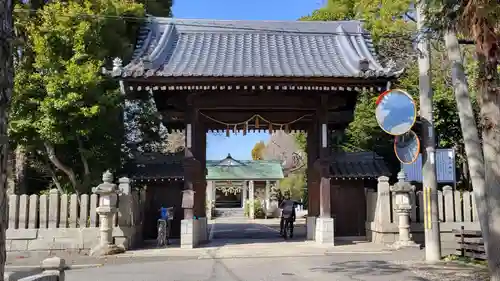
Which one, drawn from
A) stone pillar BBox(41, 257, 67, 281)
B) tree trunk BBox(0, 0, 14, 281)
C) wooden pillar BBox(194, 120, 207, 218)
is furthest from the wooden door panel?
tree trunk BBox(0, 0, 14, 281)

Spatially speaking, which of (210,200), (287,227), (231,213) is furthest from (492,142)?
(231,213)

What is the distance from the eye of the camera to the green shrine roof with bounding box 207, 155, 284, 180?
34.2 metres

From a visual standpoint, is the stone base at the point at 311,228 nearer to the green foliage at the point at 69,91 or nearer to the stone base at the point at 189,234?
the stone base at the point at 189,234

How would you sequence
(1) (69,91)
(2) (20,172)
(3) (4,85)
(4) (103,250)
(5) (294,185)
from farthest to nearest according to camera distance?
(5) (294,185) → (2) (20,172) → (1) (69,91) → (4) (103,250) → (3) (4,85)

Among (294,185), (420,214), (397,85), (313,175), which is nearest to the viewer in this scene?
(420,214)

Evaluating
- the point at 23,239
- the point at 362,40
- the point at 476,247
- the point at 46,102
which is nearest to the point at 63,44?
the point at 46,102

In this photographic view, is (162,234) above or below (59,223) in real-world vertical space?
below

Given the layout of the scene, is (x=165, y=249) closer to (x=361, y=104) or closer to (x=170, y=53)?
(x=170, y=53)

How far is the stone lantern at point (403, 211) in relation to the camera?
13.7 metres

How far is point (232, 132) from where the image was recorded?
1672cm

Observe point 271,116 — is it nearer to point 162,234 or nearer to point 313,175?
point 313,175

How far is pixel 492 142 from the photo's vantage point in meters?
6.84

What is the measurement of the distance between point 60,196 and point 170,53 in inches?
225

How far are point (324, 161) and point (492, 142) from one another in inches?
312
